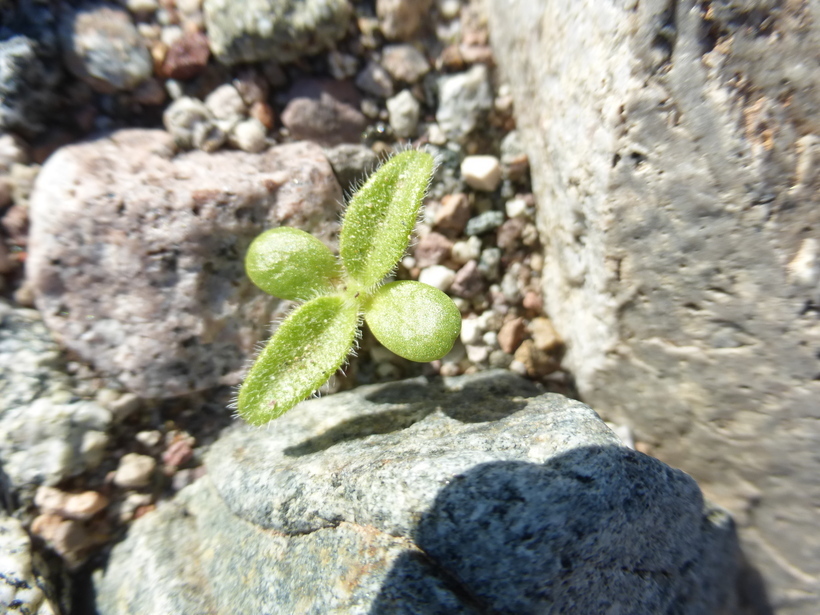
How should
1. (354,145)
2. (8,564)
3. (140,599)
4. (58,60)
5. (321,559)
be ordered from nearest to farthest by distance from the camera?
1. (321,559)
2. (8,564)
3. (140,599)
4. (58,60)
5. (354,145)

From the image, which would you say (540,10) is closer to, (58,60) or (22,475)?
(58,60)

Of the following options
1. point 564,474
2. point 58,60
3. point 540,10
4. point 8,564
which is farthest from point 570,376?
point 58,60

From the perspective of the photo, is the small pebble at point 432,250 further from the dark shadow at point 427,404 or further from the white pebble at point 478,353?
the dark shadow at point 427,404

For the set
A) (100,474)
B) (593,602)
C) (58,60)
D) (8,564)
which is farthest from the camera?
(58,60)

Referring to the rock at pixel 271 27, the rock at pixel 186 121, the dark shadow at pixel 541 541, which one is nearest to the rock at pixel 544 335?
the dark shadow at pixel 541 541

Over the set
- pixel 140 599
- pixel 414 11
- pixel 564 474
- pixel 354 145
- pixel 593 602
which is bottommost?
pixel 140 599

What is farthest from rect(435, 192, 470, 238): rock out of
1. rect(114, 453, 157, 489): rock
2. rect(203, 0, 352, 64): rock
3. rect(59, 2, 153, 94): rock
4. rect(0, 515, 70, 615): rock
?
rect(0, 515, 70, 615): rock
